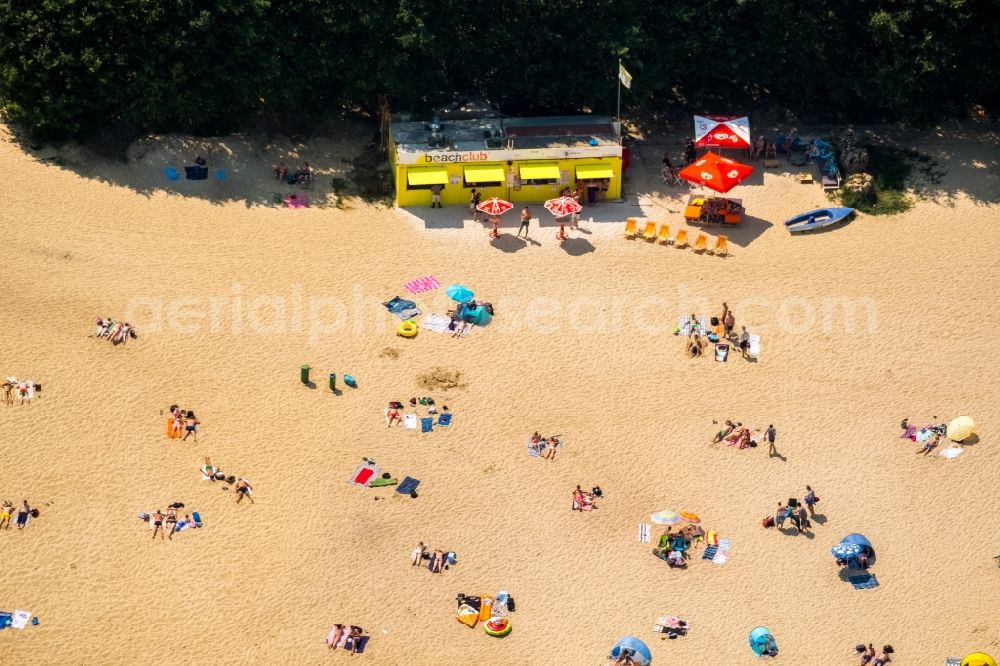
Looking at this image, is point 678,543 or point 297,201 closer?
point 678,543

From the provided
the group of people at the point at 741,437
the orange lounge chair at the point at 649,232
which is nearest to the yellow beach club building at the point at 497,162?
the orange lounge chair at the point at 649,232

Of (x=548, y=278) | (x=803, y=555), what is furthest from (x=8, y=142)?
(x=803, y=555)

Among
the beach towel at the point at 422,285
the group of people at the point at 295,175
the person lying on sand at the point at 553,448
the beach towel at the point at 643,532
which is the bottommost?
the beach towel at the point at 643,532

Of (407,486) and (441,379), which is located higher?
(441,379)

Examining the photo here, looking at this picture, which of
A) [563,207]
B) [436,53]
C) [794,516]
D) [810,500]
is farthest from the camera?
[436,53]

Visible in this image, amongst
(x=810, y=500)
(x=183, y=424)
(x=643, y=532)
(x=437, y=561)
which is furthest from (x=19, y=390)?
(x=810, y=500)

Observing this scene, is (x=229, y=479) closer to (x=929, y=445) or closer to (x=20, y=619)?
(x=20, y=619)

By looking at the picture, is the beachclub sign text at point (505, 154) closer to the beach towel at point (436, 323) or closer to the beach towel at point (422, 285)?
the beach towel at point (422, 285)
